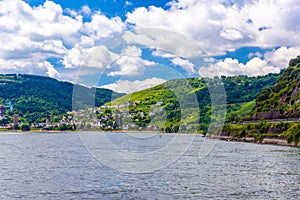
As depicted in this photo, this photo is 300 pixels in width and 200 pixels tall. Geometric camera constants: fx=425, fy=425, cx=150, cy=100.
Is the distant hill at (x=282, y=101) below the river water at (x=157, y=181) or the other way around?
the other way around

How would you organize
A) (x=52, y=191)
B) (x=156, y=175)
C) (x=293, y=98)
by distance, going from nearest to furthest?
(x=52, y=191) < (x=156, y=175) < (x=293, y=98)

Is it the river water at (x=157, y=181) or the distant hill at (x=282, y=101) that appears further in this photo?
the distant hill at (x=282, y=101)

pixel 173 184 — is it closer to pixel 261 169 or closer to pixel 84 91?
pixel 261 169

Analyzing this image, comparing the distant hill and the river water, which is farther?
the distant hill

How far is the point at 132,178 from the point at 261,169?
16.5 meters

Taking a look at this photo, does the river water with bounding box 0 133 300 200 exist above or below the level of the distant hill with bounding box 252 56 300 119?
below

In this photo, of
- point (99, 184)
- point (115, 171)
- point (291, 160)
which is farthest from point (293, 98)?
point (99, 184)

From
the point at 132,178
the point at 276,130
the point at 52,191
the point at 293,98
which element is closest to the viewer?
Result: the point at 52,191

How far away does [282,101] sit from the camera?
144 meters

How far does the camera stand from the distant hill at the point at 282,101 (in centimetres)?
12441

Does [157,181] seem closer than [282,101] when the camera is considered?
Yes

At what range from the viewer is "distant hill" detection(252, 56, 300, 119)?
408ft

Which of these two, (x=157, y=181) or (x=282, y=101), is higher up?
(x=282, y=101)

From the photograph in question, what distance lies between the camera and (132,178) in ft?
141
